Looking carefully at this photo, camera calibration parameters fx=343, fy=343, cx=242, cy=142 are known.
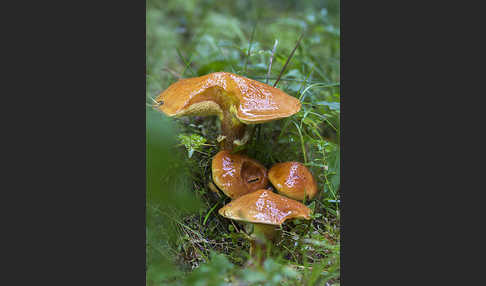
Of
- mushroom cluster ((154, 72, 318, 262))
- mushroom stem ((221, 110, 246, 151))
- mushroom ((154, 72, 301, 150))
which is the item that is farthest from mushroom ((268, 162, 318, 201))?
mushroom ((154, 72, 301, 150))

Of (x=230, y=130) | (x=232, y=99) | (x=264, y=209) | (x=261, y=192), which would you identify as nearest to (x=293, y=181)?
(x=261, y=192)

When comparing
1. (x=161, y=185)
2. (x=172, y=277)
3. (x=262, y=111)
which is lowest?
(x=172, y=277)

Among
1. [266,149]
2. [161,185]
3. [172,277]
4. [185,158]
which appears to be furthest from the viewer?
[266,149]

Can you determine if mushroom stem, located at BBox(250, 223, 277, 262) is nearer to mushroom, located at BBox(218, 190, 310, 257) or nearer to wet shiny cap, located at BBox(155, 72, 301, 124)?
mushroom, located at BBox(218, 190, 310, 257)

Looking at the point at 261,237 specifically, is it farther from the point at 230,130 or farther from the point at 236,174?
the point at 230,130

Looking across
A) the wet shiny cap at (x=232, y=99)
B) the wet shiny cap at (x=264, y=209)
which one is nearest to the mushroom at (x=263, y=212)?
the wet shiny cap at (x=264, y=209)

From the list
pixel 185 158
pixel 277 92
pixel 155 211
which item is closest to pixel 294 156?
pixel 277 92

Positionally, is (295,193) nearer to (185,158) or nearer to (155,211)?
(185,158)
